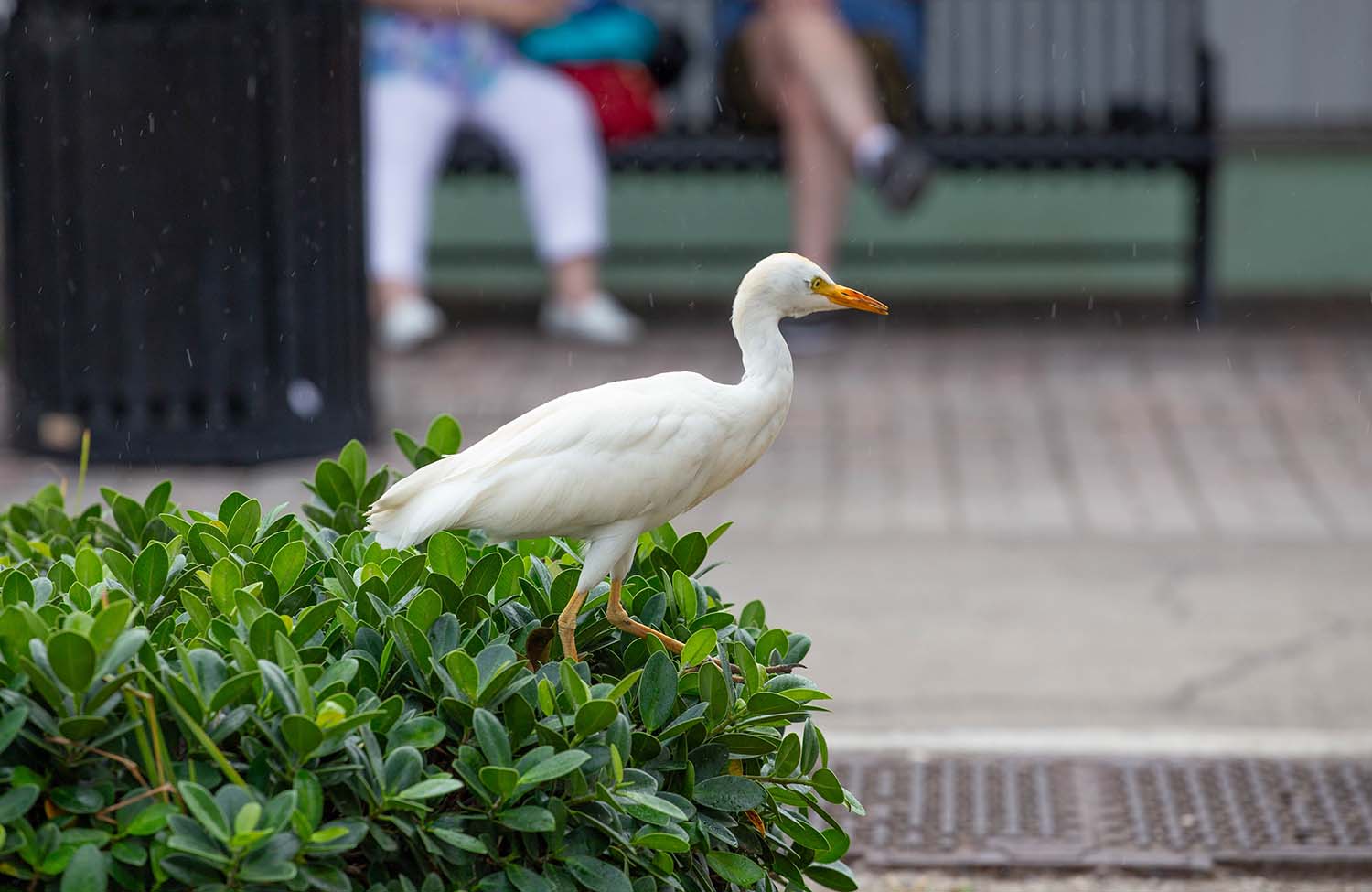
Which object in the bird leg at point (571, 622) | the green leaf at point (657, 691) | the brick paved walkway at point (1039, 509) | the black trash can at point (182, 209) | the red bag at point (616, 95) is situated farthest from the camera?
the red bag at point (616, 95)

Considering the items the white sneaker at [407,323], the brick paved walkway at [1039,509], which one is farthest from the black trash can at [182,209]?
the white sneaker at [407,323]

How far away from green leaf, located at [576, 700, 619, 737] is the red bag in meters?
6.55

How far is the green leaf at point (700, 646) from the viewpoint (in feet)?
8.75

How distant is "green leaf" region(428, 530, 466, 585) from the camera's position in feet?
9.08

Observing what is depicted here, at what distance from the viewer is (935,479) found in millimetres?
6875

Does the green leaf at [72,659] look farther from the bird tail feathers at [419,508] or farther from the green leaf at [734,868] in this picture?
the green leaf at [734,868]

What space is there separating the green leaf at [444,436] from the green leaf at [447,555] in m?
0.61

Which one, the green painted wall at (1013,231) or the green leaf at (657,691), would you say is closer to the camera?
the green leaf at (657,691)

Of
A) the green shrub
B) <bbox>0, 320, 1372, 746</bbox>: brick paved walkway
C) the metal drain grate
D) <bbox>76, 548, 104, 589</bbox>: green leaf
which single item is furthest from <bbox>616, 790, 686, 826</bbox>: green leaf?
<bbox>0, 320, 1372, 746</bbox>: brick paved walkway

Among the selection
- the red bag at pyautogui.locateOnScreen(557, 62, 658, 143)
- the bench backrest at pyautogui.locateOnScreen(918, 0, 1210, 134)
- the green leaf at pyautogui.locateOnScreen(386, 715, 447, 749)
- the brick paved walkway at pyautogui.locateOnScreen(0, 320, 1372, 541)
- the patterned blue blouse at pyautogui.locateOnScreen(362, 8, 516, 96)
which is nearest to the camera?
the green leaf at pyautogui.locateOnScreen(386, 715, 447, 749)

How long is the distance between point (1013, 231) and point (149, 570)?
293 inches

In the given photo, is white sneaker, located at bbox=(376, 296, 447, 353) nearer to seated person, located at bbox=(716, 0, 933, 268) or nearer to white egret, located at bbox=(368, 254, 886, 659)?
seated person, located at bbox=(716, 0, 933, 268)

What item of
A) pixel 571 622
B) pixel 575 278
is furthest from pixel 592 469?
pixel 575 278

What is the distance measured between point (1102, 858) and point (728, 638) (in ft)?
4.06
